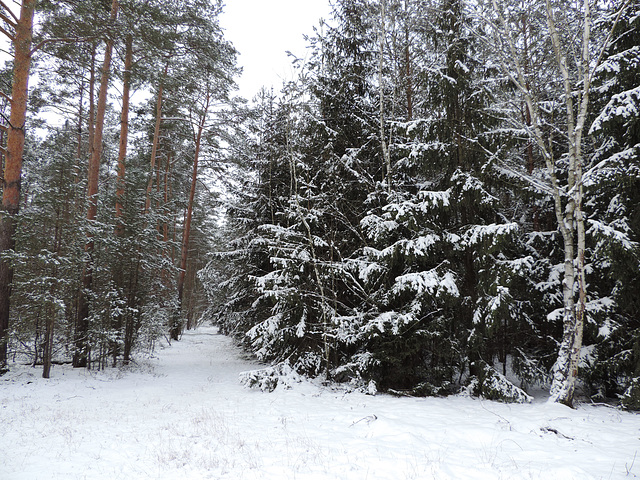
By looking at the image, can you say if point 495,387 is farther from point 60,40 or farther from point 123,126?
point 123,126

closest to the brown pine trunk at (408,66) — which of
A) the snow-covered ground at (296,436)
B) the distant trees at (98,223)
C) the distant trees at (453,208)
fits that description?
the distant trees at (453,208)

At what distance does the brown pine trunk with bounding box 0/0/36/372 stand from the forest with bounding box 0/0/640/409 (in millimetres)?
51

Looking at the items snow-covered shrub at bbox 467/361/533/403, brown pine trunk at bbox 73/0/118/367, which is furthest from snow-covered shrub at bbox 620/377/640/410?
brown pine trunk at bbox 73/0/118/367

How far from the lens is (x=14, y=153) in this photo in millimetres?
9570

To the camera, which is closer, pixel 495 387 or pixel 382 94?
pixel 495 387

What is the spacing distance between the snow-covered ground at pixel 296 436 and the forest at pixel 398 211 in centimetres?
118

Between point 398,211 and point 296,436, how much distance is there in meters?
5.02

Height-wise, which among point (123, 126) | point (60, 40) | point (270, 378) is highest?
point (60, 40)

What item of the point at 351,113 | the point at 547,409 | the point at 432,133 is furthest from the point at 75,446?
the point at 351,113

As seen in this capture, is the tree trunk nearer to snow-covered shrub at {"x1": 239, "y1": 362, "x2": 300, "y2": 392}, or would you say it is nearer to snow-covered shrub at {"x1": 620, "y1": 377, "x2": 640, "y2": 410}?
snow-covered shrub at {"x1": 239, "y1": 362, "x2": 300, "y2": 392}

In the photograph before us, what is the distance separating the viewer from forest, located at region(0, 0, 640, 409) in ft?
23.8

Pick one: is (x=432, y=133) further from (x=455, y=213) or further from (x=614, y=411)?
(x=614, y=411)

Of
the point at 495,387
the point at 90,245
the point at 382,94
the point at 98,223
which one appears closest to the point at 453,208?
the point at 382,94

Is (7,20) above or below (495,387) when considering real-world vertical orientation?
above
